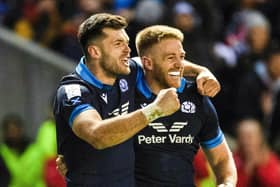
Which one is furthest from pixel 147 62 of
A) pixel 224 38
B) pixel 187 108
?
pixel 224 38

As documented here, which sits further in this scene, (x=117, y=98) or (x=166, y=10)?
(x=166, y=10)

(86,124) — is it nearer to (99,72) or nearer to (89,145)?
(89,145)

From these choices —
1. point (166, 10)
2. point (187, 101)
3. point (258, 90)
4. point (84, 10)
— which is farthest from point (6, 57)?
point (187, 101)

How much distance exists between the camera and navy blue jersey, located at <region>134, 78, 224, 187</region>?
6676mm

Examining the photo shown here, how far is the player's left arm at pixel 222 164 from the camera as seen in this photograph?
674cm

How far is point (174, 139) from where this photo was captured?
6.72 metres

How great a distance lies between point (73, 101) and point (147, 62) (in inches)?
27.3

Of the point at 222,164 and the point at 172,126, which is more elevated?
the point at 172,126

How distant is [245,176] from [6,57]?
3411 millimetres

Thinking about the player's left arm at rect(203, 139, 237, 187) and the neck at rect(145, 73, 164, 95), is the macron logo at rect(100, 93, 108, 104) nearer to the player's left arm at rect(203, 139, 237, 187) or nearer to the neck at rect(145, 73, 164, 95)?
Answer: the neck at rect(145, 73, 164, 95)

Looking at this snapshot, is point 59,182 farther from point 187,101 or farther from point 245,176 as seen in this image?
point 187,101

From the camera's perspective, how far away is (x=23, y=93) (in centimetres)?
1192

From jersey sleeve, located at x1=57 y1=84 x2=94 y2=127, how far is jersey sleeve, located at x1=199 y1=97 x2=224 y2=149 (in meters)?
0.83

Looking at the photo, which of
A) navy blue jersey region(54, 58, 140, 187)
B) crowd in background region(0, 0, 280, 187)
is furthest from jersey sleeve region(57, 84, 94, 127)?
crowd in background region(0, 0, 280, 187)
